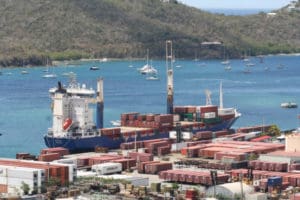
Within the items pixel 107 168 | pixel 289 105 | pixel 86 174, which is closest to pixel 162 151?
pixel 107 168

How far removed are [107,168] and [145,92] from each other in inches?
1508

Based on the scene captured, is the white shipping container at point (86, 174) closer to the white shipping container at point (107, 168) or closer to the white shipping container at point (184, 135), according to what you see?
the white shipping container at point (107, 168)

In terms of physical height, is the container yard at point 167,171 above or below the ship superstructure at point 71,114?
below

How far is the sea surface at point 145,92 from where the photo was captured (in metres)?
51.2

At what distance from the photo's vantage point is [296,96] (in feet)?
225

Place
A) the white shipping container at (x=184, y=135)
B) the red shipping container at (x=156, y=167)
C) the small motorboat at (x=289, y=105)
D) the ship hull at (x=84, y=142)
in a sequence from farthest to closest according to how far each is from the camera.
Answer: the small motorboat at (x=289, y=105), the white shipping container at (x=184, y=135), the ship hull at (x=84, y=142), the red shipping container at (x=156, y=167)

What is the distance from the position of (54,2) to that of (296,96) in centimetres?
5815

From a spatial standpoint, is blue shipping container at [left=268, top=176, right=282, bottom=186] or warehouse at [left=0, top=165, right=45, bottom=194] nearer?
warehouse at [left=0, top=165, right=45, bottom=194]

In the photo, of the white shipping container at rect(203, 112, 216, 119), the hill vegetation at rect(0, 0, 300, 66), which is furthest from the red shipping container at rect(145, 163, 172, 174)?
the hill vegetation at rect(0, 0, 300, 66)

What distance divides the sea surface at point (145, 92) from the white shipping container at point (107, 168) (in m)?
8.07

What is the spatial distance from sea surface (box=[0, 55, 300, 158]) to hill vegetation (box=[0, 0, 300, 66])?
351 centimetres

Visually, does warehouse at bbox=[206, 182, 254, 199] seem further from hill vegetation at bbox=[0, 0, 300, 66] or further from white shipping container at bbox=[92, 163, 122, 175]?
hill vegetation at bbox=[0, 0, 300, 66]

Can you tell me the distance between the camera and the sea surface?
5116 centimetres

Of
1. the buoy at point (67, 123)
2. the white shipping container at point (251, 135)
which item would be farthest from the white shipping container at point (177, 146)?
the buoy at point (67, 123)
